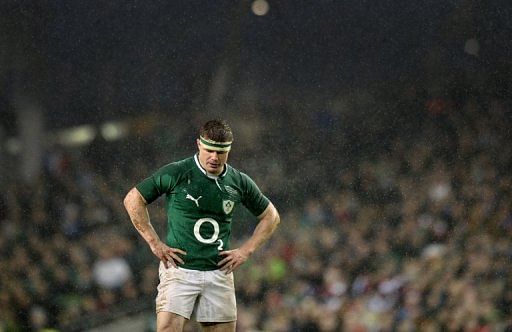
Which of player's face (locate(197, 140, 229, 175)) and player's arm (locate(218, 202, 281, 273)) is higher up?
player's face (locate(197, 140, 229, 175))

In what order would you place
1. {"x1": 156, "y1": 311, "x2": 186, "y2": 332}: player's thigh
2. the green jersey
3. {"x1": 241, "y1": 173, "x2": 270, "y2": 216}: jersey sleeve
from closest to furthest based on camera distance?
{"x1": 156, "y1": 311, "x2": 186, "y2": 332}: player's thigh → the green jersey → {"x1": 241, "y1": 173, "x2": 270, "y2": 216}: jersey sleeve

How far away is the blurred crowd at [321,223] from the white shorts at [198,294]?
3.51 meters

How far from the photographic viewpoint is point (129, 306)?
745 centimetres

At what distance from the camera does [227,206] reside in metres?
3.99

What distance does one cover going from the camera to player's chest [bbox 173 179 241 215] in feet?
12.8

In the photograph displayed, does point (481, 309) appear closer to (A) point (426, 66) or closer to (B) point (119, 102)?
(A) point (426, 66)

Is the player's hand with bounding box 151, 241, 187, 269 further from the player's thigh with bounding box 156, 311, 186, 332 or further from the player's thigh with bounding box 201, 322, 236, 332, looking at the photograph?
the player's thigh with bounding box 201, 322, 236, 332

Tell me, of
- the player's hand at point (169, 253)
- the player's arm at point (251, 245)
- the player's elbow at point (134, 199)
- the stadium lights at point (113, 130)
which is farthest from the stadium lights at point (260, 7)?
the player's hand at point (169, 253)

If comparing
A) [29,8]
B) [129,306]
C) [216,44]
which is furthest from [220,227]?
[29,8]

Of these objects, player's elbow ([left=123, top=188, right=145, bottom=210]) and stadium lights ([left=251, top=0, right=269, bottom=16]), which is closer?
player's elbow ([left=123, top=188, right=145, bottom=210])

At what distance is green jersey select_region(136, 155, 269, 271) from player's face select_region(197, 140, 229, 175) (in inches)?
1.1

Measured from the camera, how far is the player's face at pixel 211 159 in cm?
388

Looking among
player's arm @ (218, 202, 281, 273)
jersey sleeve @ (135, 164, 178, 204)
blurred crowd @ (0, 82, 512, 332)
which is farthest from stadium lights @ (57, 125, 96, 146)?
jersey sleeve @ (135, 164, 178, 204)

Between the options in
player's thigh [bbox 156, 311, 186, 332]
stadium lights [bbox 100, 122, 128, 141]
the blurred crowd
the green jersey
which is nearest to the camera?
player's thigh [bbox 156, 311, 186, 332]
